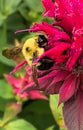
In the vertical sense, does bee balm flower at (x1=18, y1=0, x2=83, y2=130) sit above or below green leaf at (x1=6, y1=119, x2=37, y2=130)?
above

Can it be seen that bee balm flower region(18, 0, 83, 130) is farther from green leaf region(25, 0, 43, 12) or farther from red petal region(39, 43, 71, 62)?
green leaf region(25, 0, 43, 12)

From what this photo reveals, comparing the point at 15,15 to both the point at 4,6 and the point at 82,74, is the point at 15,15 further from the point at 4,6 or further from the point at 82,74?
the point at 82,74

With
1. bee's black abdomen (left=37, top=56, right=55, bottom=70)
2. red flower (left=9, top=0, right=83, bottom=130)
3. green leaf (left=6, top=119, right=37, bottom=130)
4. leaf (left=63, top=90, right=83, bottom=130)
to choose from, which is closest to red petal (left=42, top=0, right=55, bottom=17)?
red flower (left=9, top=0, right=83, bottom=130)

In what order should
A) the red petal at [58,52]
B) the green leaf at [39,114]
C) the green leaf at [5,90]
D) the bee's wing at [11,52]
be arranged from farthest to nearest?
the green leaf at [39,114] → the green leaf at [5,90] → the bee's wing at [11,52] → the red petal at [58,52]

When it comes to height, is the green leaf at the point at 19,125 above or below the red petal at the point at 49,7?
below

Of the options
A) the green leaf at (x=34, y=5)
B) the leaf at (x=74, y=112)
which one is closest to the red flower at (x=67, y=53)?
the leaf at (x=74, y=112)

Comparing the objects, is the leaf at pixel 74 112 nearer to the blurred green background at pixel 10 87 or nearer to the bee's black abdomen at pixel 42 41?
the bee's black abdomen at pixel 42 41

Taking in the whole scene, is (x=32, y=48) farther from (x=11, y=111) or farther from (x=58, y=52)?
(x=11, y=111)
